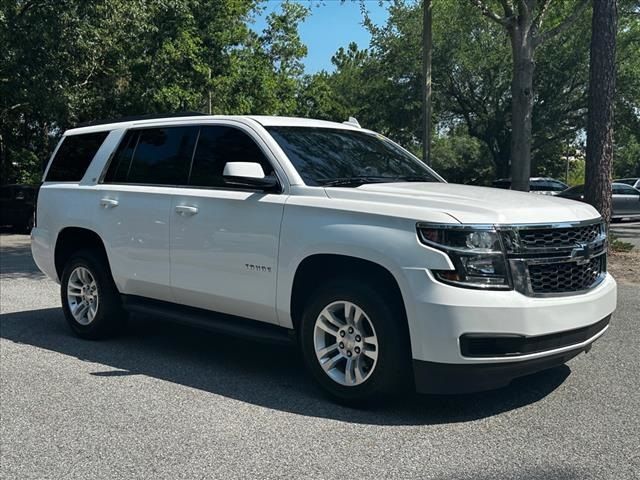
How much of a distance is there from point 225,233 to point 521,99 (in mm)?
10515

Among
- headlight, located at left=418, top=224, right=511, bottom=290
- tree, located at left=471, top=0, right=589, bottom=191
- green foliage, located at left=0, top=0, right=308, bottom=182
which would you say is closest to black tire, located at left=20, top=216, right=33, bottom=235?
green foliage, located at left=0, top=0, right=308, bottom=182

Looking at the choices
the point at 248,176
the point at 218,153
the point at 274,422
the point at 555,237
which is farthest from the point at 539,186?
the point at 274,422

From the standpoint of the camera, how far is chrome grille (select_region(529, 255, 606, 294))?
14.2ft

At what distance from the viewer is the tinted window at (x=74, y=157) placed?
697 cm

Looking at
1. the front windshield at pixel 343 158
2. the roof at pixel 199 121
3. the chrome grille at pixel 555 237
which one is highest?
the roof at pixel 199 121

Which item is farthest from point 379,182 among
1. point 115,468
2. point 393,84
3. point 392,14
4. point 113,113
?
point 393,84

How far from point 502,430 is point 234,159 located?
2.89m

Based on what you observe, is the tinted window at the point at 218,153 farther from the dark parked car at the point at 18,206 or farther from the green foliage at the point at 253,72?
the dark parked car at the point at 18,206

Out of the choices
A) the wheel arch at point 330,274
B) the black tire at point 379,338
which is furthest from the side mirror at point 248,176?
the black tire at point 379,338

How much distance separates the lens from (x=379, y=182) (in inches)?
211

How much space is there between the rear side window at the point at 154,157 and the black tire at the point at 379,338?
1.92 m

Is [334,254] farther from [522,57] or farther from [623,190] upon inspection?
[623,190]

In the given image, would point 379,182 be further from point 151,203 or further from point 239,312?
point 151,203

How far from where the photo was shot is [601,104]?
1151cm
